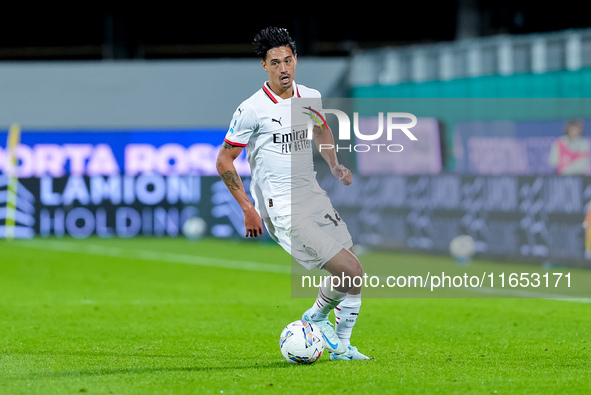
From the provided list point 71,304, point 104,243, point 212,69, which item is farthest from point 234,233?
point 71,304

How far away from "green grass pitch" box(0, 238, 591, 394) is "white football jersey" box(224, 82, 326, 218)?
1187 millimetres

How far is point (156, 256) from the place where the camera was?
19.5m

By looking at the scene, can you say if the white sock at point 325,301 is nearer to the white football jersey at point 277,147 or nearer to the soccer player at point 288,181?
the soccer player at point 288,181

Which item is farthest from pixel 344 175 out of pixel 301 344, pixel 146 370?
pixel 146 370

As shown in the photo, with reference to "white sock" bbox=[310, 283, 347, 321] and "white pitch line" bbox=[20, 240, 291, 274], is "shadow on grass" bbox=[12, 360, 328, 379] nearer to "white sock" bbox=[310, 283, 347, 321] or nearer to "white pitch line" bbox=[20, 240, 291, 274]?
"white sock" bbox=[310, 283, 347, 321]

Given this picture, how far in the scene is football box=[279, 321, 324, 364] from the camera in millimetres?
7762

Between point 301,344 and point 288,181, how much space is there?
3.74 ft

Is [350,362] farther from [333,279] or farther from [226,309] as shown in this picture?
[226,309]

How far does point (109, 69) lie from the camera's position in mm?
26531

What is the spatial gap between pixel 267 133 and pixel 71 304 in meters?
5.40

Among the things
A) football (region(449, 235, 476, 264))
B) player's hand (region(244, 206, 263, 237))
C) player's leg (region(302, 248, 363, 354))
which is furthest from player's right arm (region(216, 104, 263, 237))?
football (region(449, 235, 476, 264))

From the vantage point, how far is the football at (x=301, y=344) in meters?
7.76

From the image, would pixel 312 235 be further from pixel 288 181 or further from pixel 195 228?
pixel 195 228

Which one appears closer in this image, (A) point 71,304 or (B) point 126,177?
(A) point 71,304
